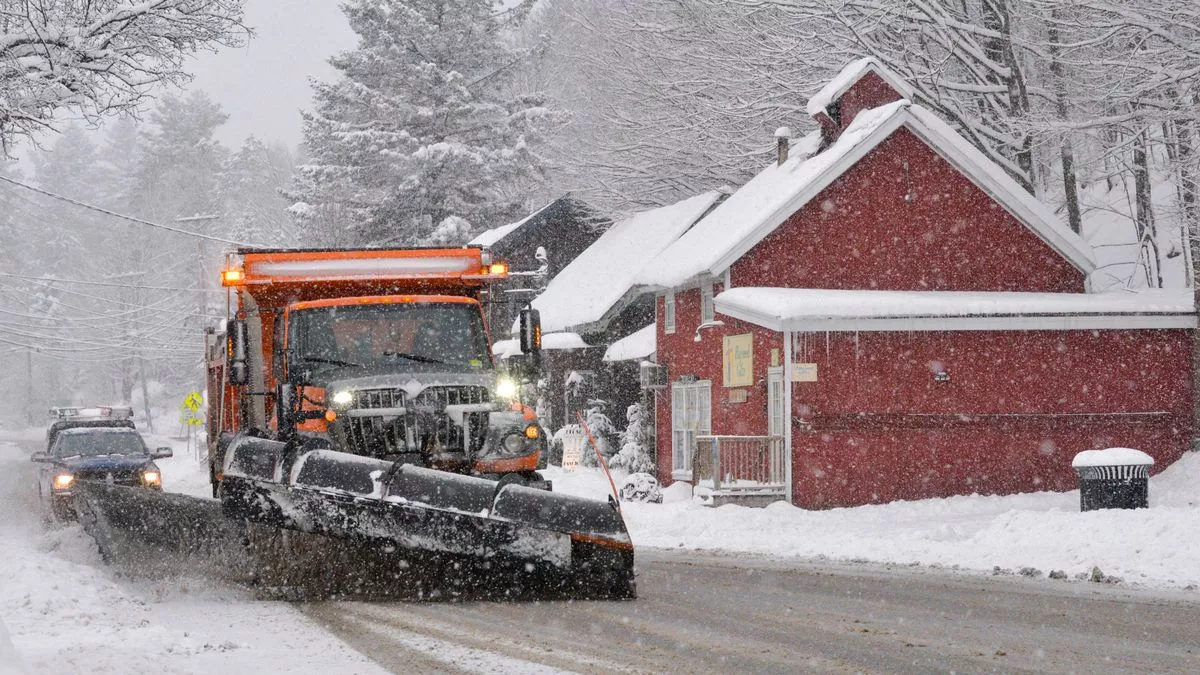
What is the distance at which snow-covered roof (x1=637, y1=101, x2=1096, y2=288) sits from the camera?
2588cm

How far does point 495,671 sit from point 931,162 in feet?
66.6

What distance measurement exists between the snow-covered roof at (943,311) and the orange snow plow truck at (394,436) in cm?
1018

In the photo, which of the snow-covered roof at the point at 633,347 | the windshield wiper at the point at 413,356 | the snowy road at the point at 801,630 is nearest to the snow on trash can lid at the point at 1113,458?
the snowy road at the point at 801,630

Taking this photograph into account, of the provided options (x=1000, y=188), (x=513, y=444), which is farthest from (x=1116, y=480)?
(x=513, y=444)

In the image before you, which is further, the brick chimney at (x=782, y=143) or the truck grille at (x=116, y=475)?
the brick chimney at (x=782, y=143)

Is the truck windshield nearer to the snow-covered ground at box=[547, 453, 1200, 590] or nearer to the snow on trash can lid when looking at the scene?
the snow-covered ground at box=[547, 453, 1200, 590]

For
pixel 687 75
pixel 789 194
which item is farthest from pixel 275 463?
pixel 687 75

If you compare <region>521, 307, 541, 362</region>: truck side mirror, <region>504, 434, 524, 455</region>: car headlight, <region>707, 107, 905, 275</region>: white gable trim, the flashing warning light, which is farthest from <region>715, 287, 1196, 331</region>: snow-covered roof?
<region>504, 434, 524, 455</region>: car headlight

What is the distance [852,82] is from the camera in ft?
90.1

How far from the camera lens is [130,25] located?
15.1 metres

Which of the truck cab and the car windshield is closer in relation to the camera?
the truck cab

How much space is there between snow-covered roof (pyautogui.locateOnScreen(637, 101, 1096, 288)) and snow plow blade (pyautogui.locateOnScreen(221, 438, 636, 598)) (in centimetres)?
1522

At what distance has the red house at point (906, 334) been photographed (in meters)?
23.5

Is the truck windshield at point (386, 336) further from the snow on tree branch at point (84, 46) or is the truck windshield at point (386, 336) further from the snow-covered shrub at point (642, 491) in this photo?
the snow-covered shrub at point (642, 491)
